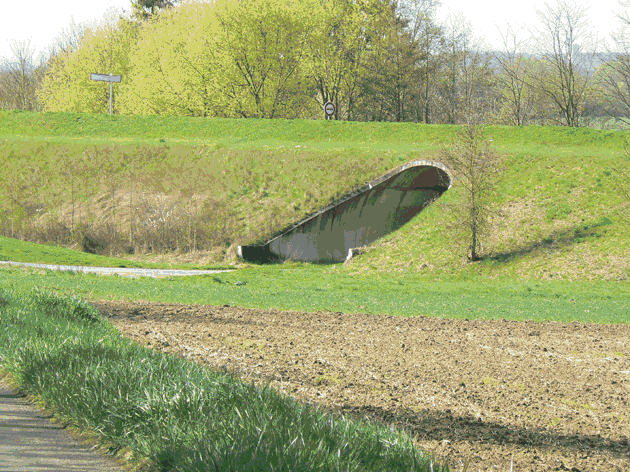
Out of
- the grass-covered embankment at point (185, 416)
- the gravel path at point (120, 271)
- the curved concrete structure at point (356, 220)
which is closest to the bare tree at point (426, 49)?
the curved concrete structure at point (356, 220)

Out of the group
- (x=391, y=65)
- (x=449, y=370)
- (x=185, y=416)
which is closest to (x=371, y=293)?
(x=449, y=370)

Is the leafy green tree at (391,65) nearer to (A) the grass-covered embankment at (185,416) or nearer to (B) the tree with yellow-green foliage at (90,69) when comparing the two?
(B) the tree with yellow-green foliage at (90,69)

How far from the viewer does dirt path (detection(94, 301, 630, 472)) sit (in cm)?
493

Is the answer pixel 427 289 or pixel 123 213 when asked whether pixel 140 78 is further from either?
pixel 427 289

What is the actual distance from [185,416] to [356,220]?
24.2 meters

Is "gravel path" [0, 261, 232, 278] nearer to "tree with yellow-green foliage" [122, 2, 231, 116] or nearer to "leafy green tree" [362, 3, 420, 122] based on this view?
"tree with yellow-green foliage" [122, 2, 231, 116]

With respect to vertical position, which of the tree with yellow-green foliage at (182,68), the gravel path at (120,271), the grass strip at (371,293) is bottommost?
the grass strip at (371,293)

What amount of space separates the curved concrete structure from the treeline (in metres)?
12.7

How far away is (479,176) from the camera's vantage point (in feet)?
74.3

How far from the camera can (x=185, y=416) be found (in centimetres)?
410

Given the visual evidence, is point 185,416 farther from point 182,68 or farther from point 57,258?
point 182,68

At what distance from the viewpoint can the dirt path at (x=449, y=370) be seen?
4.93m

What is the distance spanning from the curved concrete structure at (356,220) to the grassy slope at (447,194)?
132cm

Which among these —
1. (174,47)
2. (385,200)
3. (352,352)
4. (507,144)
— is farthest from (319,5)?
(352,352)
